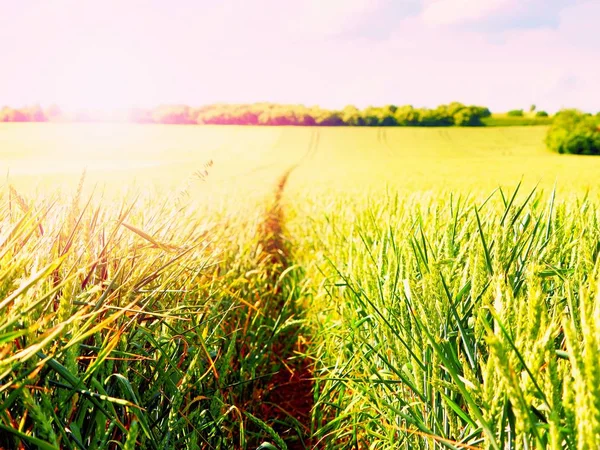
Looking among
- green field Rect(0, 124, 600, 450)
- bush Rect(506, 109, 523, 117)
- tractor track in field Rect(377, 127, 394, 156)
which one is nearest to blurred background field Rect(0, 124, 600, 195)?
tractor track in field Rect(377, 127, 394, 156)

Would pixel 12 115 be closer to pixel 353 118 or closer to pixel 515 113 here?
pixel 353 118

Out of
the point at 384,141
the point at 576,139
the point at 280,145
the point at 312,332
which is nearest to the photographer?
the point at 312,332

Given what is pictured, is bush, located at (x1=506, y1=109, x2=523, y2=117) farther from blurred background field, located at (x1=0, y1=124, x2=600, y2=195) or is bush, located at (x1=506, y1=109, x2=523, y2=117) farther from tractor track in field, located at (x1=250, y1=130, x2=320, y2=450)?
tractor track in field, located at (x1=250, y1=130, x2=320, y2=450)

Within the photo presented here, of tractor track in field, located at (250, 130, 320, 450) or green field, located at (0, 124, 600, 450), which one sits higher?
green field, located at (0, 124, 600, 450)

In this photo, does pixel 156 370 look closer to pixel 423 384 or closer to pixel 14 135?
pixel 423 384

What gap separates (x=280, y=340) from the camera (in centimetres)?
290

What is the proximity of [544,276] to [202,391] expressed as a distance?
3.46 feet

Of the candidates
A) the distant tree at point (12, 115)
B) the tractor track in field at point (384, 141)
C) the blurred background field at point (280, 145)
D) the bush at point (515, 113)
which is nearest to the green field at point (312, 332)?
the blurred background field at point (280, 145)

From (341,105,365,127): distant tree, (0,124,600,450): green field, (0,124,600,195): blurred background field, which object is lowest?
(0,124,600,195): blurred background field

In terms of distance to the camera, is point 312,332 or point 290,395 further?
point 312,332

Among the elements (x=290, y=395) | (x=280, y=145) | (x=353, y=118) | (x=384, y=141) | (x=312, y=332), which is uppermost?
(x=353, y=118)

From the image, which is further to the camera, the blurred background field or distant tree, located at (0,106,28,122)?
distant tree, located at (0,106,28,122)

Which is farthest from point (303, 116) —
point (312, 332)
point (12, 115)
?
point (312, 332)

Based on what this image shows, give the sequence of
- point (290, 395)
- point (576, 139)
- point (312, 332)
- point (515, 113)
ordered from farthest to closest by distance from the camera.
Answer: point (515, 113) → point (576, 139) → point (312, 332) → point (290, 395)
